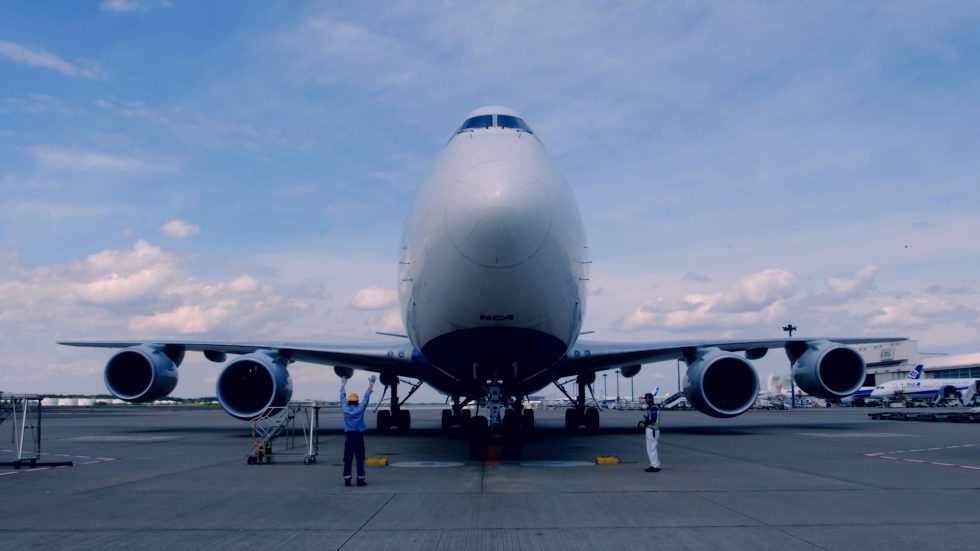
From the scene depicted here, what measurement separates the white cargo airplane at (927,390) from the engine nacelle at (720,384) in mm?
53999

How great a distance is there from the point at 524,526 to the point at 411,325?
5.91 m

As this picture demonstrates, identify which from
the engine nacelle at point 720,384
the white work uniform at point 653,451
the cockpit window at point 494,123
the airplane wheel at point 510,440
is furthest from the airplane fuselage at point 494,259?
the engine nacelle at point 720,384

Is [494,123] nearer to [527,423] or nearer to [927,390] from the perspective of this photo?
[527,423]

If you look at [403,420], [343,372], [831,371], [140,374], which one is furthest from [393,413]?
[831,371]

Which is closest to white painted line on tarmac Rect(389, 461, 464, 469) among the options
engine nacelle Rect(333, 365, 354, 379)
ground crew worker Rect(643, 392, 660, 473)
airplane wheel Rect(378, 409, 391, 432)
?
ground crew worker Rect(643, 392, 660, 473)

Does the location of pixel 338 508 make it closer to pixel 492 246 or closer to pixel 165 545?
pixel 165 545

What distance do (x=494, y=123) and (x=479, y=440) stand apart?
5070 millimetres

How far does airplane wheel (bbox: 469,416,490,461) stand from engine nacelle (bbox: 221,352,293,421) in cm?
632

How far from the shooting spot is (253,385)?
18594mm

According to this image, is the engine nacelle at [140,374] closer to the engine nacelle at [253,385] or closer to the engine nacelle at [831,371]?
the engine nacelle at [253,385]

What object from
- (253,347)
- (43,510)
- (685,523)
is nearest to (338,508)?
(43,510)

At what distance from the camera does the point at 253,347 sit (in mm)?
19203

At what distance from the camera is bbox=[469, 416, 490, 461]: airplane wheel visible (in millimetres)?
12666

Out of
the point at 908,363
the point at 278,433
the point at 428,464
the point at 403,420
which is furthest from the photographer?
the point at 908,363
